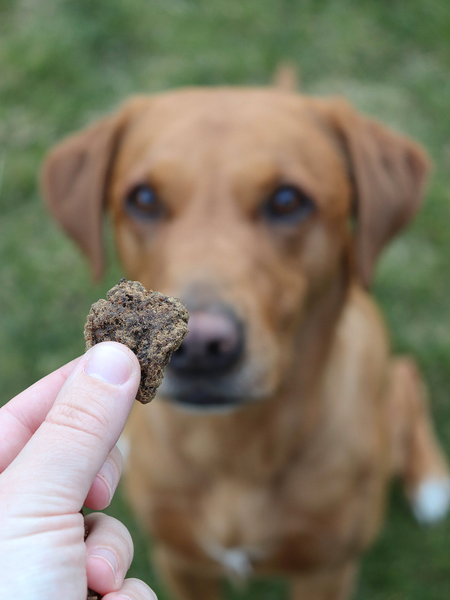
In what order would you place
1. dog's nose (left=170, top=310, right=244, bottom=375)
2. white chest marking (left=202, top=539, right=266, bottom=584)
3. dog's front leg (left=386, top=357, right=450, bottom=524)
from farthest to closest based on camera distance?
dog's front leg (left=386, top=357, right=450, bottom=524) < white chest marking (left=202, top=539, right=266, bottom=584) < dog's nose (left=170, top=310, right=244, bottom=375)

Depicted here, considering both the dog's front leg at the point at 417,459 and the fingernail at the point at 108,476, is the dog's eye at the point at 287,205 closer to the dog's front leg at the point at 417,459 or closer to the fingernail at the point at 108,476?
the fingernail at the point at 108,476

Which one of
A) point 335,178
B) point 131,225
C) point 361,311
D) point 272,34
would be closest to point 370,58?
point 272,34

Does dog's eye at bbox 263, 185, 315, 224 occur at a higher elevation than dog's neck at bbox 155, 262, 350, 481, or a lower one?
higher

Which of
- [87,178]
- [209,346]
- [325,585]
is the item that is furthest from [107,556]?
[325,585]

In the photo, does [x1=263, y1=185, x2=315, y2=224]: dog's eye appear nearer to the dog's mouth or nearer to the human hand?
the dog's mouth

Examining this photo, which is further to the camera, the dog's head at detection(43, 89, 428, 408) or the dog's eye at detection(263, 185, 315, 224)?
the dog's eye at detection(263, 185, 315, 224)

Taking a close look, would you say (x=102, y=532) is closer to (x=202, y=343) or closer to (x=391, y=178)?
(x=202, y=343)

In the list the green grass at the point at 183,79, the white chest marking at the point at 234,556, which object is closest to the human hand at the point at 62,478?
the white chest marking at the point at 234,556

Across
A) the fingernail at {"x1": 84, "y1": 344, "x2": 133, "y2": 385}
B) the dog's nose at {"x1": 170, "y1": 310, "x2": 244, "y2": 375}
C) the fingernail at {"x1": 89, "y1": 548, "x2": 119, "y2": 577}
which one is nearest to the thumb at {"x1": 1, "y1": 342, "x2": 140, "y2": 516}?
the fingernail at {"x1": 84, "y1": 344, "x2": 133, "y2": 385}

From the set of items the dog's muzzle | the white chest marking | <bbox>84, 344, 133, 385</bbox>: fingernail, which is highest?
<bbox>84, 344, 133, 385</bbox>: fingernail
